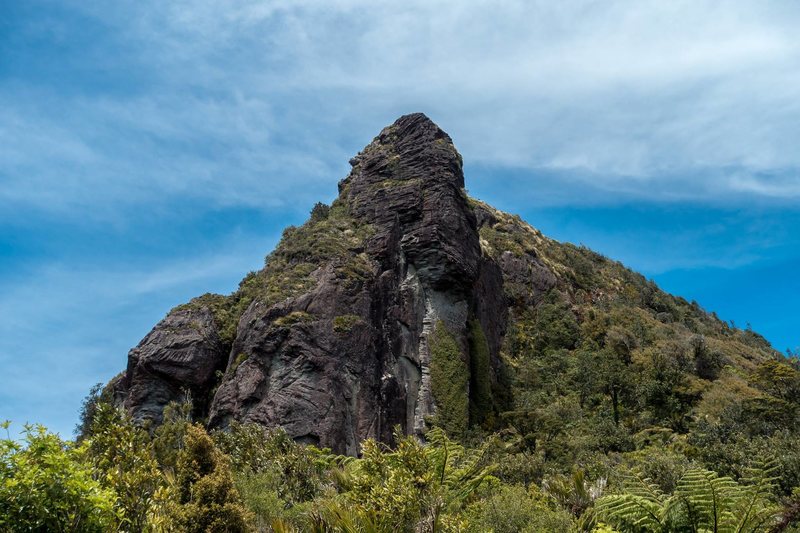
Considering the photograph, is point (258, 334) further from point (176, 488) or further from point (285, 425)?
point (176, 488)

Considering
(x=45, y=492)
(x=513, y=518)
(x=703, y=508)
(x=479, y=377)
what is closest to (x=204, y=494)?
(x=45, y=492)

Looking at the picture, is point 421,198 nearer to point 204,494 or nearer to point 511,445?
point 511,445

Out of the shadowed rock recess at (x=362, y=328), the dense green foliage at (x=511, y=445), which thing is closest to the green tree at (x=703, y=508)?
the dense green foliage at (x=511, y=445)

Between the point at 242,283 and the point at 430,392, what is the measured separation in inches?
759

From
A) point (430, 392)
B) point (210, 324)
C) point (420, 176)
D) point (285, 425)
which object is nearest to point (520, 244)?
point (420, 176)

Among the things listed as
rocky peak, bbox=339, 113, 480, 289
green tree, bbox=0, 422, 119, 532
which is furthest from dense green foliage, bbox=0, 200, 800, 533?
rocky peak, bbox=339, 113, 480, 289

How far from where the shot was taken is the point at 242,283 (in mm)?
51656

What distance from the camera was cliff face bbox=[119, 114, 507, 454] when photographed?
3766cm

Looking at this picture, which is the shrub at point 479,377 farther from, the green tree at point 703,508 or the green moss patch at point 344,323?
the green tree at point 703,508

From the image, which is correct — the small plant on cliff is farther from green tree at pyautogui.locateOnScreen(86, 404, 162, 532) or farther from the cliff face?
green tree at pyautogui.locateOnScreen(86, 404, 162, 532)

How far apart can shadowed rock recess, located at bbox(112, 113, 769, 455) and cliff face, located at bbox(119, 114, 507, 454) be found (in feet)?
0.32

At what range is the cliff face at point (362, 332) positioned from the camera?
37.7m

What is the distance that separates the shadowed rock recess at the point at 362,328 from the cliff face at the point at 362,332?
3.8 inches

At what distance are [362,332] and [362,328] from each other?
29 centimetres
